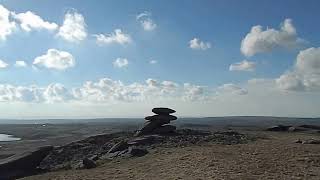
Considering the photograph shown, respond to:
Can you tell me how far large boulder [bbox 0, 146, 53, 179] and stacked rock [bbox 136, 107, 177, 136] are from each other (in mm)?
11768

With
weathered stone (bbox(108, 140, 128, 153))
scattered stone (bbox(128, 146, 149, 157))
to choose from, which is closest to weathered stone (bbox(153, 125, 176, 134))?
weathered stone (bbox(108, 140, 128, 153))

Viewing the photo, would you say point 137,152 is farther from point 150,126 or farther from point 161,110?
point 161,110

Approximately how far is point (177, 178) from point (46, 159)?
2126 cm

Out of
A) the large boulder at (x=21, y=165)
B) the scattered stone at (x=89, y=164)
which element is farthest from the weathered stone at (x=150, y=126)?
the scattered stone at (x=89, y=164)

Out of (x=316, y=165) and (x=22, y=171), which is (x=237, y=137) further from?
(x=22, y=171)

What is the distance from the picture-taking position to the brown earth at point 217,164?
88.2 feet

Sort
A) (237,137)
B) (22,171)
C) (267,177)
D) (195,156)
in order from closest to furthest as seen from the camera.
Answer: (267,177) < (195,156) < (22,171) < (237,137)

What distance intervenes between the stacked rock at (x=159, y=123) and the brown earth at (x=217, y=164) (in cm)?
944

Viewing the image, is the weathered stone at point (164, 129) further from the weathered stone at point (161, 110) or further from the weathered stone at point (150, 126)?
the weathered stone at point (161, 110)

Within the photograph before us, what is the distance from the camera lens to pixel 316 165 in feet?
93.3

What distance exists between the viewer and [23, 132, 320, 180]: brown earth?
26.9m

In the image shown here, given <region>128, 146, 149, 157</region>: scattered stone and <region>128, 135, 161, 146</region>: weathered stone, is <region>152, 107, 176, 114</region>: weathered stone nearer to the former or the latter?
<region>128, 135, 161, 146</region>: weathered stone

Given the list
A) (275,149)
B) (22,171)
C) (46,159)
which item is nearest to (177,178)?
(275,149)

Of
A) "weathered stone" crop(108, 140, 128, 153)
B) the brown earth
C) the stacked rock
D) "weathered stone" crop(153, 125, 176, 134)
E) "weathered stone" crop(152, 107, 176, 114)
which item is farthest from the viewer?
"weathered stone" crop(152, 107, 176, 114)
